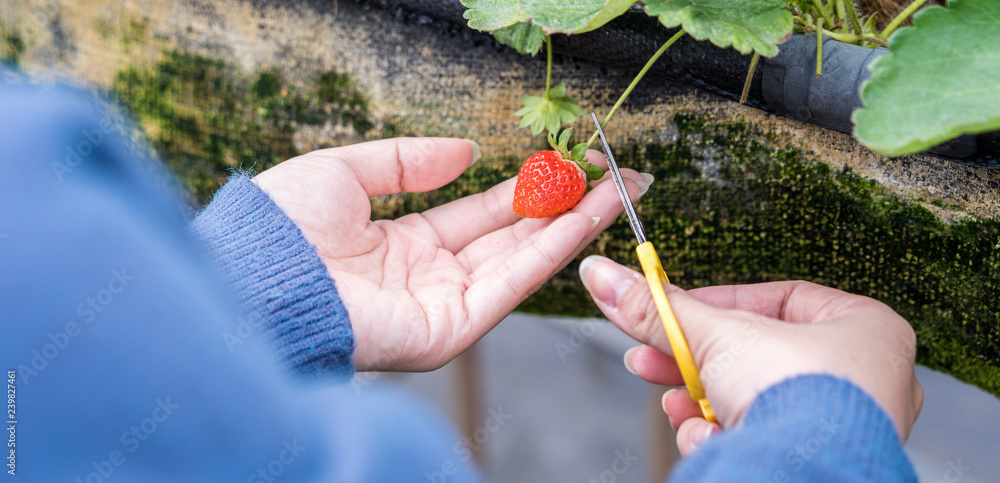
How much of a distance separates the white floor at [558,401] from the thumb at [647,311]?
1.13 meters

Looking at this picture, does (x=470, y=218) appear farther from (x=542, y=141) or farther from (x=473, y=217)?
(x=542, y=141)

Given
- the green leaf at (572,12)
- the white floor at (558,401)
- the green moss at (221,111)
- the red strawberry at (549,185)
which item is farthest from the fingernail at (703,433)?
the white floor at (558,401)

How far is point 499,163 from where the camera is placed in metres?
0.88

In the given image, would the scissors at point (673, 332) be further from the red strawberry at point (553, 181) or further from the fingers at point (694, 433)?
the red strawberry at point (553, 181)

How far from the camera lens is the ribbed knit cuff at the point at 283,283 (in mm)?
669

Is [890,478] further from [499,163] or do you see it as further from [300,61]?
[300,61]

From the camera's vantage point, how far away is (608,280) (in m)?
0.62

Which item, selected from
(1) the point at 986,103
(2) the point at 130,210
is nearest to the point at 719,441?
(1) the point at 986,103

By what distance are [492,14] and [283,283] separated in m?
0.36

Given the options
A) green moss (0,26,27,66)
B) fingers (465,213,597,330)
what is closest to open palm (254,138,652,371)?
fingers (465,213,597,330)

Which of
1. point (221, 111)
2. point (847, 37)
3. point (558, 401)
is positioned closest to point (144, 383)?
point (221, 111)

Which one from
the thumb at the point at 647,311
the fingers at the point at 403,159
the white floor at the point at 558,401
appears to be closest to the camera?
the thumb at the point at 647,311

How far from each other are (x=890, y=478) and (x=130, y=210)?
0.61 metres

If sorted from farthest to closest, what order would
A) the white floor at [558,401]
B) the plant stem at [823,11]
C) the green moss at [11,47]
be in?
the white floor at [558,401] → the green moss at [11,47] → the plant stem at [823,11]
